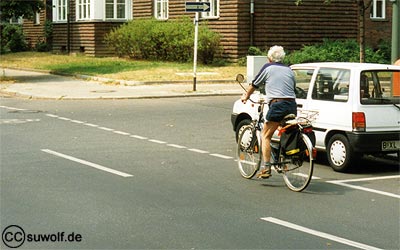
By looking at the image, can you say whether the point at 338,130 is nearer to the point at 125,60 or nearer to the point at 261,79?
the point at 261,79

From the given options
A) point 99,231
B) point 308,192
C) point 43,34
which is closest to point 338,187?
point 308,192

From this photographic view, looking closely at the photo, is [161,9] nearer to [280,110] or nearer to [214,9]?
[214,9]

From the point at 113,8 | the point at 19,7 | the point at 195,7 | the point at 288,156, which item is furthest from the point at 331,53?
the point at 288,156

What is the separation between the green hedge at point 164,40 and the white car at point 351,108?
2184 cm

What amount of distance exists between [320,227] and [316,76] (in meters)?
4.65

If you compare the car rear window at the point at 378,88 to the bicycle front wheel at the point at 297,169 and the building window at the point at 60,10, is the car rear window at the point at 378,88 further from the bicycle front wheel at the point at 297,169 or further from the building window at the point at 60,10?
the building window at the point at 60,10

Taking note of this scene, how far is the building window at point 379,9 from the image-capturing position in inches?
1551

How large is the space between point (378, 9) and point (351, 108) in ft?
94.8

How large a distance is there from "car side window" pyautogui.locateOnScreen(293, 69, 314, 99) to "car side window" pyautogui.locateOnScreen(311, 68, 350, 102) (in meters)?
0.16

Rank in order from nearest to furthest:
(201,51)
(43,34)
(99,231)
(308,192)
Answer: (99,231) < (308,192) < (201,51) < (43,34)

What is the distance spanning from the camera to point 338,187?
35.2ft

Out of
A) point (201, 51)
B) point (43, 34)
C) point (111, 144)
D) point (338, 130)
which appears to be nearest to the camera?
point (338, 130)

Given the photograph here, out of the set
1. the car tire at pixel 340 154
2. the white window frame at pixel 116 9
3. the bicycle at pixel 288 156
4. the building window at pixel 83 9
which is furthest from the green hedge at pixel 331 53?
the bicycle at pixel 288 156

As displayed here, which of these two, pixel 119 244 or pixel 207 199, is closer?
pixel 119 244
